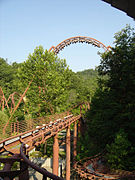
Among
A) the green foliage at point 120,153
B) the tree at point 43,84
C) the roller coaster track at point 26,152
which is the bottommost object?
the green foliage at point 120,153

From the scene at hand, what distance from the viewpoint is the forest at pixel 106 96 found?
11.4m

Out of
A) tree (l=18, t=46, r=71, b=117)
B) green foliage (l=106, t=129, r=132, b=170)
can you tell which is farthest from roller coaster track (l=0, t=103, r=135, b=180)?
tree (l=18, t=46, r=71, b=117)

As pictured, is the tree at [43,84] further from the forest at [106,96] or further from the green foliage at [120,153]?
the green foliage at [120,153]

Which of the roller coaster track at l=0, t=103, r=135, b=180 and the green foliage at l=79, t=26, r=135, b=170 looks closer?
the roller coaster track at l=0, t=103, r=135, b=180

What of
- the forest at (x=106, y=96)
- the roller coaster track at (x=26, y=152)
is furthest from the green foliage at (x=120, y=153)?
the roller coaster track at (x=26, y=152)

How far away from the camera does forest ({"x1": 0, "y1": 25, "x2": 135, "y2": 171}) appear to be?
1141 cm

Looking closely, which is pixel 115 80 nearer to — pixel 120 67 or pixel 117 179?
pixel 120 67

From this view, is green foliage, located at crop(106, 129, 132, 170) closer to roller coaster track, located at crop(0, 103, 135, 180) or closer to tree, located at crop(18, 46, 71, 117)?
roller coaster track, located at crop(0, 103, 135, 180)

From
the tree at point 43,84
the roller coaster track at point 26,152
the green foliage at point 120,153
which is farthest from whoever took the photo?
the tree at point 43,84

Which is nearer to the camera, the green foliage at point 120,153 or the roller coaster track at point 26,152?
the roller coaster track at point 26,152

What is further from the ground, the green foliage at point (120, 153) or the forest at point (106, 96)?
the forest at point (106, 96)

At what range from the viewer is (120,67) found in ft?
43.5

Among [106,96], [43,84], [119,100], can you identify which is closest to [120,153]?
[119,100]

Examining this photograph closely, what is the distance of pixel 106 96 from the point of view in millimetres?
13680
